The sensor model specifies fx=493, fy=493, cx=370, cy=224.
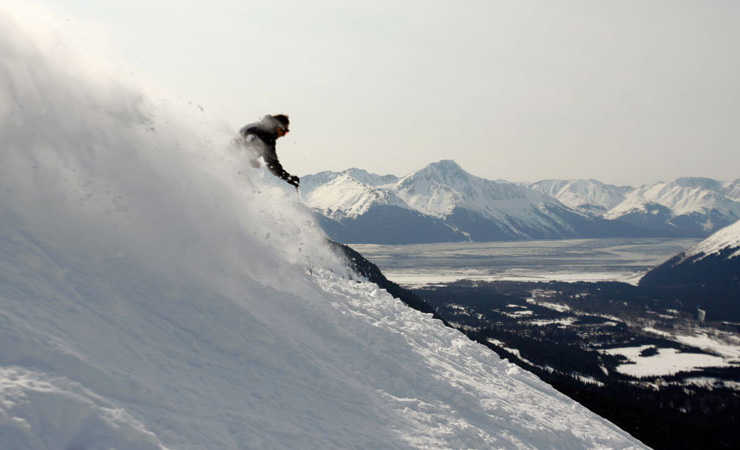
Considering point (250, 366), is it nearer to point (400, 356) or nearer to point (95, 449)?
point (95, 449)

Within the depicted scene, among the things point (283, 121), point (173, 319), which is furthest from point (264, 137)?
point (173, 319)

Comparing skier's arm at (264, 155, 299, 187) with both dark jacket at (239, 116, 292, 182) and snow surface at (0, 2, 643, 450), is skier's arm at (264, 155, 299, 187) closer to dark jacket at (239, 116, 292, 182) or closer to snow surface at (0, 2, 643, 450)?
dark jacket at (239, 116, 292, 182)

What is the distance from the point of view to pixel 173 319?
12148 millimetres

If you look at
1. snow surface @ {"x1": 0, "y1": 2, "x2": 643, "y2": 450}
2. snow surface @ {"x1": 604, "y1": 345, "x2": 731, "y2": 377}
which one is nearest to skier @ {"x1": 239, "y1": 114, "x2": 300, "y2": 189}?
snow surface @ {"x1": 0, "y1": 2, "x2": 643, "y2": 450}

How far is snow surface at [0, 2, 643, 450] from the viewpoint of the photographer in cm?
818

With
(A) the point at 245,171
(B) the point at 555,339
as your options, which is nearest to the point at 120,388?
(A) the point at 245,171

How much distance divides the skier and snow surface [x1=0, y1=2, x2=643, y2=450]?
1.09 m

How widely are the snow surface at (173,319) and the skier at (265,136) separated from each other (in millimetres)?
1093

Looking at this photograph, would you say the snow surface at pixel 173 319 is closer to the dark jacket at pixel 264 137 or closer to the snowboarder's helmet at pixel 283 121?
the dark jacket at pixel 264 137

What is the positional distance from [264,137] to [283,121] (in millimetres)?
1271

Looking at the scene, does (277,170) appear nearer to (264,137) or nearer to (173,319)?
(264,137)

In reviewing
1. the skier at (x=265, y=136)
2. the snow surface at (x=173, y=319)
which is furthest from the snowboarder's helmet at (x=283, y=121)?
the snow surface at (x=173, y=319)

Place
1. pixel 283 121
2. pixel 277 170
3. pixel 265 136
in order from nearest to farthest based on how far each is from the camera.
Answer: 1. pixel 283 121
2. pixel 265 136
3. pixel 277 170

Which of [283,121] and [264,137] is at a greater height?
[283,121]
